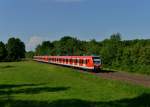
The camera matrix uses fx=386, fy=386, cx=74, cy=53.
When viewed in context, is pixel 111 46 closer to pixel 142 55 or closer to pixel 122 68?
pixel 122 68

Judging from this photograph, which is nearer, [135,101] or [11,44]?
[135,101]

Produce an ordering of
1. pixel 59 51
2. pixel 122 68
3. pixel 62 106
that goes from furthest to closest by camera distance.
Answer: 1. pixel 59 51
2. pixel 122 68
3. pixel 62 106

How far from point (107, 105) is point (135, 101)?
219cm

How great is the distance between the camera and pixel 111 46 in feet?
240

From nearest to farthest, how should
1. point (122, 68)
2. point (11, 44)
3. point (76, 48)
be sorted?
1. point (122, 68)
2. point (76, 48)
3. point (11, 44)

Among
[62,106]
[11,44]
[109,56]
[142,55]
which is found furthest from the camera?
[11,44]

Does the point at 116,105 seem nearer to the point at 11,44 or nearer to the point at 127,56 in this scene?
the point at 127,56

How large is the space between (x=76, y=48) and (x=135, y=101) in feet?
393

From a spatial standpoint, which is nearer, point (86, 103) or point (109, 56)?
point (86, 103)

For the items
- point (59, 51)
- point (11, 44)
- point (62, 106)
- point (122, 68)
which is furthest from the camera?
point (11, 44)

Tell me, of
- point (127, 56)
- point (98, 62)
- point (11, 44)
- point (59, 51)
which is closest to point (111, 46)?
point (127, 56)

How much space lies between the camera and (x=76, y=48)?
139m

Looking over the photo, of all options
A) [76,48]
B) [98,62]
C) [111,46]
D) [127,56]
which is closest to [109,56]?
[111,46]

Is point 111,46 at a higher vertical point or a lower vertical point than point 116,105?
higher
